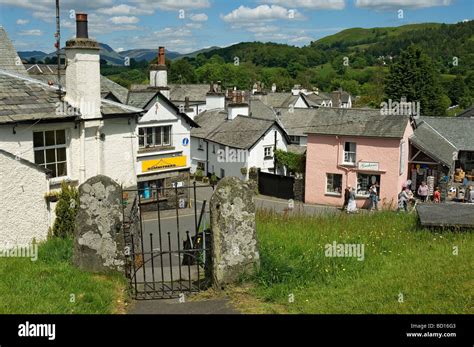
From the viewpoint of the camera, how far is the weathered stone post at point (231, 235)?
33.0 ft

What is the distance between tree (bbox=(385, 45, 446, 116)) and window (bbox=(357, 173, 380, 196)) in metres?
48.7

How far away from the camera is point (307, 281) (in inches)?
379

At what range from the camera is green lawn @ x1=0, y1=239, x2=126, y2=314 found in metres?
8.34

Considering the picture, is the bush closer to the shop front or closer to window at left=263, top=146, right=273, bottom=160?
the shop front

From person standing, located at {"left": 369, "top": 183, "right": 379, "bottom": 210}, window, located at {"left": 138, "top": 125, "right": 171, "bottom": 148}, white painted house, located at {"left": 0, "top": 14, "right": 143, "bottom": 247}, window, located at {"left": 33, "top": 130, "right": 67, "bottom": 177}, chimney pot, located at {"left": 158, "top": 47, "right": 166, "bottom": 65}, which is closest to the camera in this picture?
white painted house, located at {"left": 0, "top": 14, "right": 143, "bottom": 247}

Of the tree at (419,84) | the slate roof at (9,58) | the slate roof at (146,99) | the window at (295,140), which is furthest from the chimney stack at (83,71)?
the tree at (419,84)

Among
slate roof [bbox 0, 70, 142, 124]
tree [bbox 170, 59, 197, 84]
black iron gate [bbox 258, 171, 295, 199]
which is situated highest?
tree [bbox 170, 59, 197, 84]

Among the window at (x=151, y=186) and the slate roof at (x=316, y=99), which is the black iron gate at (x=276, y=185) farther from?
the slate roof at (x=316, y=99)

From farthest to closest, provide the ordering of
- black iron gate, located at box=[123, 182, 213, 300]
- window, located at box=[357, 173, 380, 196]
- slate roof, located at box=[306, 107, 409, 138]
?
window, located at box=[357, 173, 380, 196], slate roof, located at box=[306, 107, 409, 138], black iron gate, located at box=[123, 182, 213, 300]

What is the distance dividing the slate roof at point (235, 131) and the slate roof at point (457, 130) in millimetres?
13160

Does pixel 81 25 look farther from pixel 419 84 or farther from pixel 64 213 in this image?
pixel 419 84

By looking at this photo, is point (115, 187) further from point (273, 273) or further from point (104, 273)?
point (273, 273)

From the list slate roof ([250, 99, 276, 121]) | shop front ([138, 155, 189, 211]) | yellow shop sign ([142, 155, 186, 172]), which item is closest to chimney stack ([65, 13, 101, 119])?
shop front ([138, 155, 189, 211])
